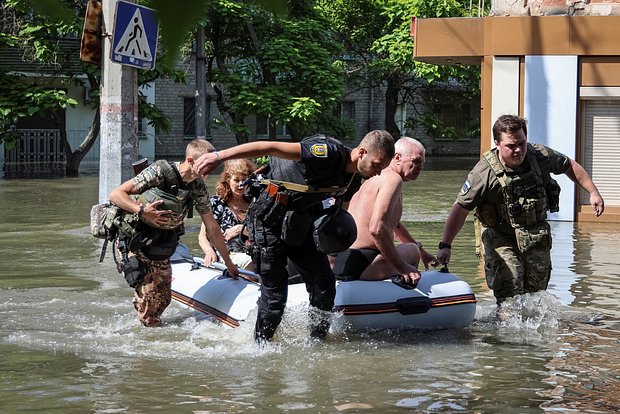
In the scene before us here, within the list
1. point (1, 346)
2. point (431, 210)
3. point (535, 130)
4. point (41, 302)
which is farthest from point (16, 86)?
point (1, 346)

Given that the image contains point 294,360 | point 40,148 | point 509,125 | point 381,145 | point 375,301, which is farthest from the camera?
point 40,148

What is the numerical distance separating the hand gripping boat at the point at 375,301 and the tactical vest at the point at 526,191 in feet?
2.32

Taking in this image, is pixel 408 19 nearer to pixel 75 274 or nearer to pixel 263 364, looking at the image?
pixel 75 274

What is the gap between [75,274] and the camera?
10594 mm

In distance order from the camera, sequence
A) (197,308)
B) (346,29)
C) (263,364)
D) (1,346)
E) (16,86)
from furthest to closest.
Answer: (346,29), (16,86), (197,308), (1,346), (263,364)

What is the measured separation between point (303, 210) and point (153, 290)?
4.97 feet

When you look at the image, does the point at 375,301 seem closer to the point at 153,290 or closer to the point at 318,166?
the point at 318,166

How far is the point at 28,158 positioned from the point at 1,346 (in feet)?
102

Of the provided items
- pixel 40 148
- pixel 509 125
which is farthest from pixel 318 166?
pixel 40 148

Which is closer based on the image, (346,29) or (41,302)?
(41,302)

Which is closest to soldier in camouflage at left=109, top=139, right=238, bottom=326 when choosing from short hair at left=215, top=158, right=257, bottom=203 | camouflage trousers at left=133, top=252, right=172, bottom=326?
camouflage trousers at left=133, top=252, right=172, bottom=326

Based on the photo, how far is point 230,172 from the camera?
8484 millimetres

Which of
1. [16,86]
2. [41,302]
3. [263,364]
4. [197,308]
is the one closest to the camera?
[263,364]

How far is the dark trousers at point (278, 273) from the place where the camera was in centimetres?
660
